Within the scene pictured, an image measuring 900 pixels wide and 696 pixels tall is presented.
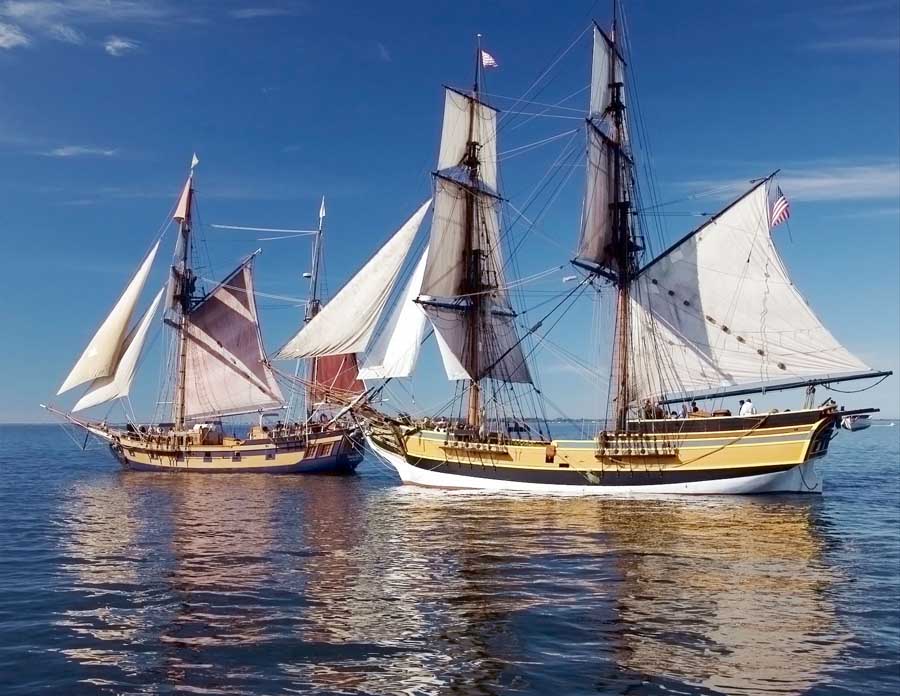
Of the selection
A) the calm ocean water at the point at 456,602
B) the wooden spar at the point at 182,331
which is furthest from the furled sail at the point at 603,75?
the wooden spar at the point at 182,331

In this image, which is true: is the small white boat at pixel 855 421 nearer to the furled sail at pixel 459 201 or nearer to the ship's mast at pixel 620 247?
the ship's mast at pixel 620 247

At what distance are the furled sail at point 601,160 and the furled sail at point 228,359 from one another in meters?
30.9

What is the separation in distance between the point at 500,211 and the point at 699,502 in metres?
30.5

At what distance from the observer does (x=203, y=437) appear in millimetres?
65000

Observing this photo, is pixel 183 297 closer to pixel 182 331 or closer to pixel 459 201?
pixel 182 331

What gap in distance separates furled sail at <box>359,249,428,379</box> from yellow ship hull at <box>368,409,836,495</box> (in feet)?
22.8

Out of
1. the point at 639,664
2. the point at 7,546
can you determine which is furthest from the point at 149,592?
the point at 639,664

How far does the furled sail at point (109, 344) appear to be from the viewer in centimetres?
6384

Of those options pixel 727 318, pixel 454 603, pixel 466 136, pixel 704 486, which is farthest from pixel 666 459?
pixel 466 136

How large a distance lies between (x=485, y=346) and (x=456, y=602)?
1556 inches

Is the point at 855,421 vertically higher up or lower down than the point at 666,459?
higher up

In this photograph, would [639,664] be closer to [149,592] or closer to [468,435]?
[149,592]

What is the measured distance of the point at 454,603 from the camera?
17625 millimetres

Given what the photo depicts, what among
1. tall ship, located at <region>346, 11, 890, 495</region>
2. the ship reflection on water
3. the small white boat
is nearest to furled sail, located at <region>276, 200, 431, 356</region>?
tall ship, located at <region>346, 11, 890, 495</region>
